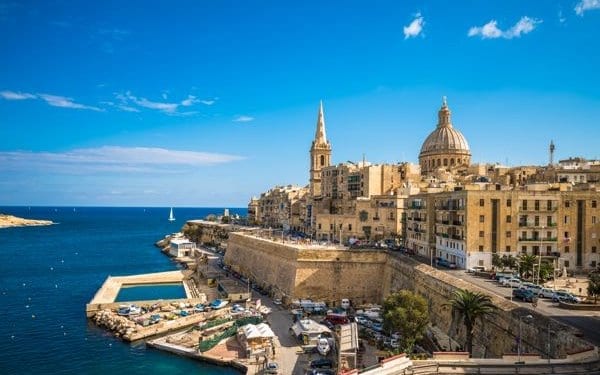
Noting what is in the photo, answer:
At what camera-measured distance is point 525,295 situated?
1059 inches

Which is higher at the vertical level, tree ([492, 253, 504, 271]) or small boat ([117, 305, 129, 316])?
tree ([492, 253, 504, 271])

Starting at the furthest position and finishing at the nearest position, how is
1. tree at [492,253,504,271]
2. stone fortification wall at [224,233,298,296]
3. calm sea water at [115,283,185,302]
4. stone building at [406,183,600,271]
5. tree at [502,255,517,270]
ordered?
calm sea water at [115,283,185,302] < stone fortification wall at [224,233,298,296] < stone building at [406,183,600,271] < tree at [492,253,504,271] < tree at [502,255,517,270]

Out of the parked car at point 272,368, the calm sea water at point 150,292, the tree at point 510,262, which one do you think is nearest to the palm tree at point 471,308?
the parked car at point 272,368

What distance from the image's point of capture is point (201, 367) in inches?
1211

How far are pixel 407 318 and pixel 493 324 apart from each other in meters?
4.66

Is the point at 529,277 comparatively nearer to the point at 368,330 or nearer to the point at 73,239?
the point at 368,330

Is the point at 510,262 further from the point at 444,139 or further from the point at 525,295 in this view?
the point at 444,139

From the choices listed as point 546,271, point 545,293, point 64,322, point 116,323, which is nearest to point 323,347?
point 545,293

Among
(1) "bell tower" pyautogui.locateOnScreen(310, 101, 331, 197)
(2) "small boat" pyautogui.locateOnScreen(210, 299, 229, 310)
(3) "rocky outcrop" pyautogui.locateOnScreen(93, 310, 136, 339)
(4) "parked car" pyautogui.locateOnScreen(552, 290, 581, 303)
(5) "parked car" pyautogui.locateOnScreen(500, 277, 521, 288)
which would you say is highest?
(1) "bell tower" pyautogui.locateOnScreen(310, 101, 331, 197)

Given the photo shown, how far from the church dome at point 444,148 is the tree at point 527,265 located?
40843 mm

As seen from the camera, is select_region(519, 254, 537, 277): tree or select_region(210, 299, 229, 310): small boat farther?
select_region(210, 299, 229, 310): small boat

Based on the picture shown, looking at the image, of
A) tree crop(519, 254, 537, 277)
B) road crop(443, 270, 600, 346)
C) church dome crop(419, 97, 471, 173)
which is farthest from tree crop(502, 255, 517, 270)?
church dome crop(419, 97, 471, 173)

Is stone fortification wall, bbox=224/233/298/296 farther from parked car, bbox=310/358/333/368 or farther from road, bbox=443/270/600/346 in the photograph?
road, bbox=443/270/600/346

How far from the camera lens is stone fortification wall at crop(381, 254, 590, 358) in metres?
20.2
